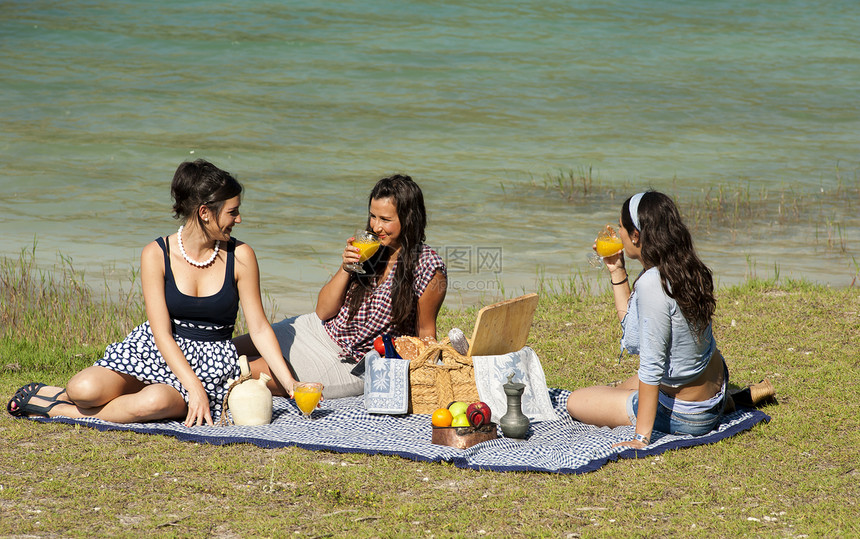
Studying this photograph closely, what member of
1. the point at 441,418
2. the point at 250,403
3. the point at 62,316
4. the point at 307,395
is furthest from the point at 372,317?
the point at 62,316

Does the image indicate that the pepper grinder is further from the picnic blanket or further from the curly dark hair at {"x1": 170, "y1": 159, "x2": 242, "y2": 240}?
the curly dark hair at {"x1": 170, "y1": 159, "x2": 242, "y2": 240}

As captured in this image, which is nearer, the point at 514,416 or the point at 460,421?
the point at 460,421

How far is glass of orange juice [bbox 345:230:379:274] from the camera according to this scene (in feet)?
17.0

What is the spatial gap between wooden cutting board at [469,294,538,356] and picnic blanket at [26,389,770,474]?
0.47 meters

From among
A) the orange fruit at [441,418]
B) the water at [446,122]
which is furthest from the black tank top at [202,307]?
the water at [446,122]

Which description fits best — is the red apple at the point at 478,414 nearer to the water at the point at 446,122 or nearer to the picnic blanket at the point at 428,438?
the picnic blanket at the point at 428,438

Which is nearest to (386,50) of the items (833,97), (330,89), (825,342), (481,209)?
(330,89)

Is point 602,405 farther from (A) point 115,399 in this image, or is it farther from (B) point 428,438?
(A) point 115,399

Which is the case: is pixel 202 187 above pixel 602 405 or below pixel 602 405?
above

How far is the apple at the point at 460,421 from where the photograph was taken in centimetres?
474

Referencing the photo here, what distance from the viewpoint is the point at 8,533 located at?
3.59 m

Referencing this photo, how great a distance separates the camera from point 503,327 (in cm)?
527

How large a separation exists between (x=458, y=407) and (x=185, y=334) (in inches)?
63.1

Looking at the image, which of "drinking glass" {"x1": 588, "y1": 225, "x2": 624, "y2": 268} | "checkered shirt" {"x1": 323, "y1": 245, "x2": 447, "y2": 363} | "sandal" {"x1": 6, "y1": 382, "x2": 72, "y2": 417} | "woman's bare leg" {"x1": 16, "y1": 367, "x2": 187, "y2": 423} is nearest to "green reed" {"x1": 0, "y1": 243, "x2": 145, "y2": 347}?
"sandal" {"x1": 6, "y1": 382, "x2": 72, "y2": 417}
